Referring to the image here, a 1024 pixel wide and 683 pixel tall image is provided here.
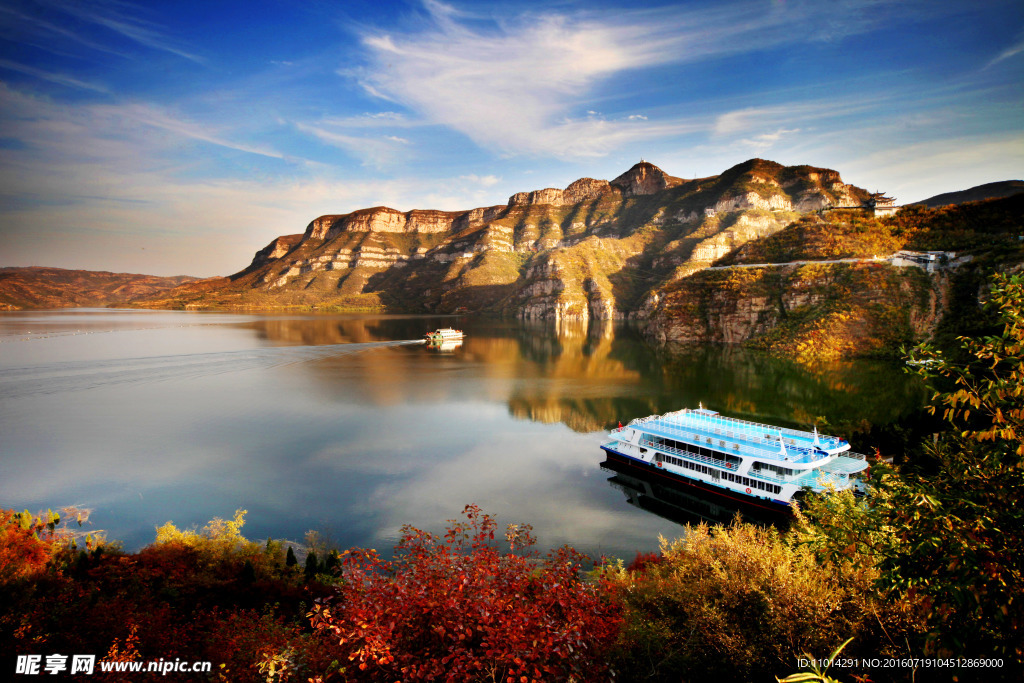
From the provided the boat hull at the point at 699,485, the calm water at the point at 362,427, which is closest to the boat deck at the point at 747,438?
the calm water at the point at 362,427

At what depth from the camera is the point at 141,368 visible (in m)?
83.6

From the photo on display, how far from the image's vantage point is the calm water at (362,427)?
3231cm

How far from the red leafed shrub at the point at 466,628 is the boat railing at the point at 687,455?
2799 cm

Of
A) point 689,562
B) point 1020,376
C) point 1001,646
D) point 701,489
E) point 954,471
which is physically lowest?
point 701,489

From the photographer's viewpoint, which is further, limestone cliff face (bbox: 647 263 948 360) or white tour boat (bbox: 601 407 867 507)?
limestone cliff face (bbox: 647 263 948 360)

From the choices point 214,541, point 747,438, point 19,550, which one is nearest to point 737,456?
point 747,438

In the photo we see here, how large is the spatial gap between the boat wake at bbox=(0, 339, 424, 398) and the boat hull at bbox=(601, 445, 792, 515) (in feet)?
244

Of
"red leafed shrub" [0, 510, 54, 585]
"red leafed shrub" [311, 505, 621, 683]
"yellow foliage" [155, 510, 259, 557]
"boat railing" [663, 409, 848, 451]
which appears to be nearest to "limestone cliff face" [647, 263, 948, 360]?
"boat railing" [663, 409, 848, 451]

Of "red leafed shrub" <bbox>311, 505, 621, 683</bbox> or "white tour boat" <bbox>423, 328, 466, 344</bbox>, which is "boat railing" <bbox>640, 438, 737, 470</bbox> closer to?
"red leafed shrub" <bbox>311, 505, 621, 683</bbox>

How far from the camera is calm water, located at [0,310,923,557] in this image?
32.3 meters

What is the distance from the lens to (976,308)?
78.9 metres

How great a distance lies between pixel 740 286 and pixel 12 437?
134 metres

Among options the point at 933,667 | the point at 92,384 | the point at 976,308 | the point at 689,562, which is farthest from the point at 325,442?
the point at 976,308

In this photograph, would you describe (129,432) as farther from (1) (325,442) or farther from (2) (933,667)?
(2) (933,667)
